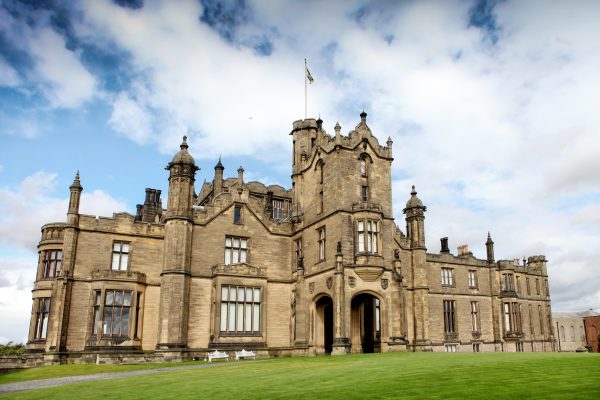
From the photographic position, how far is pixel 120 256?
3341cm

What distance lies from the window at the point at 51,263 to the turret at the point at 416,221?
26902 millimetres

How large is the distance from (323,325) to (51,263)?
61.8ft

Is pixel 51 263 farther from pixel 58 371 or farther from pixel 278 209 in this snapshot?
pixel 278 209

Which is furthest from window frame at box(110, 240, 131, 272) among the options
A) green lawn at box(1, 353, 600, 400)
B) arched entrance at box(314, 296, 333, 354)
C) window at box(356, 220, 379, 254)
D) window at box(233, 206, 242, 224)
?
window at box(356, 220, 379, 254)

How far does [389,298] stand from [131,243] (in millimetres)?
17549

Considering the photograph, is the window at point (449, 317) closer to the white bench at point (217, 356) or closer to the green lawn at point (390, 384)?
the white bench at point (217, 356)

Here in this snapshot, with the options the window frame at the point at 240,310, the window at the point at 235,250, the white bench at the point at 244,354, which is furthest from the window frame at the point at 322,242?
the white bench at the point at 244,354

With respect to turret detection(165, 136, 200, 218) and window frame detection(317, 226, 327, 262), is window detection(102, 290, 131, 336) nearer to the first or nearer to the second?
turret detection(165, 136, 200, 218)

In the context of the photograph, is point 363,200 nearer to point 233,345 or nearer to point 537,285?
point 233,345

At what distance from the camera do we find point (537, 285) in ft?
189

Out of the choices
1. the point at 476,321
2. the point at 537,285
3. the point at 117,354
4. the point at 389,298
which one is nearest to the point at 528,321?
the point at 537,285

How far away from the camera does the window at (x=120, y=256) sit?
33.2 m

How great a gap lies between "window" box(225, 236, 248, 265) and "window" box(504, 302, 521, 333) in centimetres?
3063

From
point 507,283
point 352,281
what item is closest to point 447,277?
point 507,283
